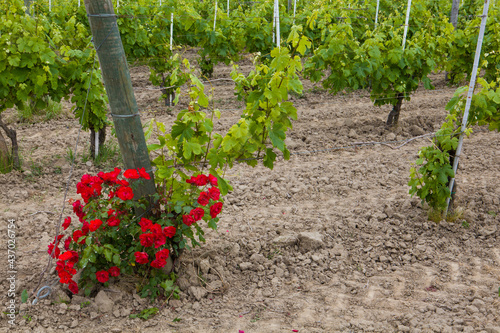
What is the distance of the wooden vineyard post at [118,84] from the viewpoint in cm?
252

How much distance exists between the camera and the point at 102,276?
2.65 m

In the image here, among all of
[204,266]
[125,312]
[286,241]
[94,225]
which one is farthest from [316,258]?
[94,225]

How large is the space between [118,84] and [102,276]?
3.90 ft

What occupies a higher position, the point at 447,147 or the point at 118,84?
the point at 118,84

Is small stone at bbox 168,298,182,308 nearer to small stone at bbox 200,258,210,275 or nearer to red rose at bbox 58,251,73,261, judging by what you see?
small stone at bbox 200,258,210,275

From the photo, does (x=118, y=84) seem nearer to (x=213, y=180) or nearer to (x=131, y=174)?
(x=131, y=174)

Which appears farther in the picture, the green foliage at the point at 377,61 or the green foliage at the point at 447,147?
the green foliage at the point at 377,61

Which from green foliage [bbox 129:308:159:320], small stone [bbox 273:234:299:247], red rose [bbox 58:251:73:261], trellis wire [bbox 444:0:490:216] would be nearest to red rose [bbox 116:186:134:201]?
red rose [bbox 58:251:73:261]

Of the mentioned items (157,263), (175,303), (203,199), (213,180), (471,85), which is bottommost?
(175,303)

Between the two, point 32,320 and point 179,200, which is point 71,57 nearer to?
point 179,200

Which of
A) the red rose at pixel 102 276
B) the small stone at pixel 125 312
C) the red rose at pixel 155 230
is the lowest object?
the small stone at pixel 125 312

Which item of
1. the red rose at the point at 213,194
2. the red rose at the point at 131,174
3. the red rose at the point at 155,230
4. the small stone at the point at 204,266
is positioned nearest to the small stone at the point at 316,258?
the small stone at the point at 204,266

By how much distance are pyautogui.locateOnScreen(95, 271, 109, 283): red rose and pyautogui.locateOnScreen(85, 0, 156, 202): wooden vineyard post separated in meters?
0.53

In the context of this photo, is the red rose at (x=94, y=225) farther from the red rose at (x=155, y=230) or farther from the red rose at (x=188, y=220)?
the red rose at (x=188, y=220)
